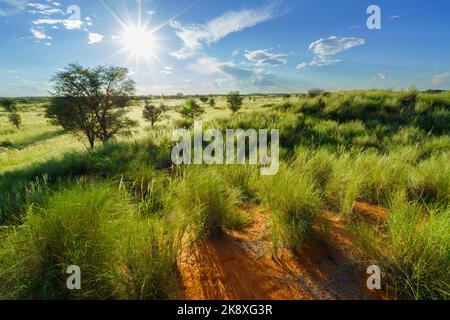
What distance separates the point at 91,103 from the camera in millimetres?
21141

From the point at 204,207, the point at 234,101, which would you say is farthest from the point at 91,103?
the point at 234,101

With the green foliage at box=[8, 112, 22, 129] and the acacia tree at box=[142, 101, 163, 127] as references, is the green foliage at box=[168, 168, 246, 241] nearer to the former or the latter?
the acacia tree at box=[142, 101, 163, 127]

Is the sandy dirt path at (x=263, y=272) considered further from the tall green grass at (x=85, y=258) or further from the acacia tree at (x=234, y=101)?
the acacia tree at (x=234, y=101)

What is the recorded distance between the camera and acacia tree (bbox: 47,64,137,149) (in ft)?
66.4

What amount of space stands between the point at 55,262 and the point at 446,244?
331 cm

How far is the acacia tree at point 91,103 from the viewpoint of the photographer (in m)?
20.2

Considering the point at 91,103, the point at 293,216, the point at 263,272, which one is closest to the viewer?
the point at 263,272

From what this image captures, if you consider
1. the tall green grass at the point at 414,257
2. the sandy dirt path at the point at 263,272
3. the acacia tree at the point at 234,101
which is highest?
the acacia tree at the point at 234,101

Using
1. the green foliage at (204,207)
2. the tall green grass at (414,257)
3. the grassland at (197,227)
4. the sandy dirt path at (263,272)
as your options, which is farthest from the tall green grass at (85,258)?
the tall green grass at (414,257)

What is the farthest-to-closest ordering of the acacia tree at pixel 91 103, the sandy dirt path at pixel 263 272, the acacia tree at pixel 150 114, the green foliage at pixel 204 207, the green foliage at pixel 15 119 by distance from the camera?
the acacia tree at pixel 150 114, the green foliage at pixel 15 119, the acacia tree at pixel 91 103, the green foliage at pixel 204 207, the sandy dirt path at pixel 263 272

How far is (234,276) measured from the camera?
95.8 inches

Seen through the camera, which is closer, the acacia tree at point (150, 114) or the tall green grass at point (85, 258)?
the tall green grass at point (85, 258)

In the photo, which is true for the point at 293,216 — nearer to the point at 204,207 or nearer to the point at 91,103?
the point at 204,207

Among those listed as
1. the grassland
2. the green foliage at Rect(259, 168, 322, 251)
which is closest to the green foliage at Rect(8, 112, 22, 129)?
the grassland
